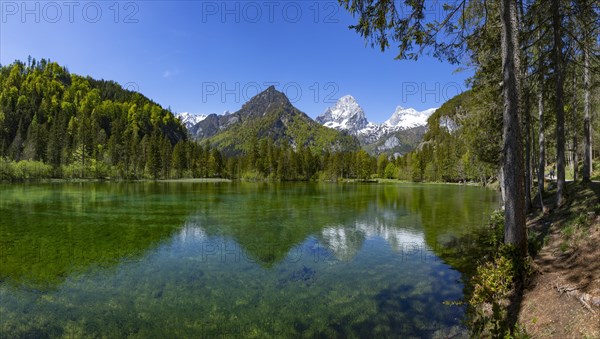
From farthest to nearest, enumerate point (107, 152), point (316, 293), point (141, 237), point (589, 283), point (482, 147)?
point (107, 152) → point (482, 147) → point (141, 237) → point (316, 293) → point (589, 283)

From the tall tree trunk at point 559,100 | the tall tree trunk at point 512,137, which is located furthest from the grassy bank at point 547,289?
the tall tree trunk at point 559,100

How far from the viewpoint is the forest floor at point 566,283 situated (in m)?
7.27

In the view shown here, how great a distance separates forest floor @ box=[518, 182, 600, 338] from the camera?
727 cm

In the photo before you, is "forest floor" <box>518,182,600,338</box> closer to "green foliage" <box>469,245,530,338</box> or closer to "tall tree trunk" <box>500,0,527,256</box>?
"green foliage" <box>469,245,530,338</box>

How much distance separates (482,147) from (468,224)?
10.2 meters

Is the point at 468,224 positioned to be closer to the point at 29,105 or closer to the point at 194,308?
the point at 194,308

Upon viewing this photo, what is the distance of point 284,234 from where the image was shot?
84.3 feet

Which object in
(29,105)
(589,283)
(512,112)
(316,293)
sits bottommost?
(316,293)

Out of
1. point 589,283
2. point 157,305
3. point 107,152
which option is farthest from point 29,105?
point 589,283

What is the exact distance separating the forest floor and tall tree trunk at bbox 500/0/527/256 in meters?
1.40

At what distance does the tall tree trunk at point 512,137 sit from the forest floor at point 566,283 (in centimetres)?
140

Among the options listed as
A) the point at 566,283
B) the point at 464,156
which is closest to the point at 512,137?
the point at 566,283

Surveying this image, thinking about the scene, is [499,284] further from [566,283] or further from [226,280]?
[226,280]

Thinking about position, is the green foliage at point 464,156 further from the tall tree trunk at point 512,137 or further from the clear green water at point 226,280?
the tall tree trunk at point 512,137
